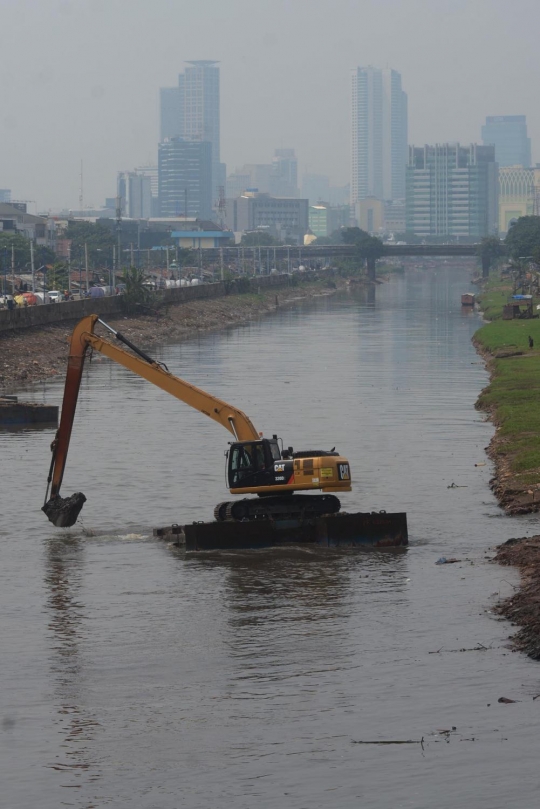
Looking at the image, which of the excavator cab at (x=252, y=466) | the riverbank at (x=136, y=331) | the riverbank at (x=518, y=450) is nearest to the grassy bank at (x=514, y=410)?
the riverbank at (x=518, y=450)

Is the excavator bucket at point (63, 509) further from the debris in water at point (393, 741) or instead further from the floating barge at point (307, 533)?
the debris in water at point (393, 741)

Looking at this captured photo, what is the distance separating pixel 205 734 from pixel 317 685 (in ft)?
8.76

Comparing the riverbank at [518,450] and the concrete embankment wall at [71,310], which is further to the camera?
the concrete embankment wall at [71,310]

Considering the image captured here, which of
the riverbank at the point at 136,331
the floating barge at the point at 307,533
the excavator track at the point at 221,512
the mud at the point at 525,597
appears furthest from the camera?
the riverbank at the point at 136,331

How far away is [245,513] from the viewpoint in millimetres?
31734

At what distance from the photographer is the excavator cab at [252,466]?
101 feet

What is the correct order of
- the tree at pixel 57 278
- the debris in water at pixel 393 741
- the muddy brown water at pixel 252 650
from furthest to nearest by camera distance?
the tree at pixel 57 278, the debris in water at pixel 393 741, the muddy brown water at pixel 252 650

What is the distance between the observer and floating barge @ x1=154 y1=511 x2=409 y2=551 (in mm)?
31344

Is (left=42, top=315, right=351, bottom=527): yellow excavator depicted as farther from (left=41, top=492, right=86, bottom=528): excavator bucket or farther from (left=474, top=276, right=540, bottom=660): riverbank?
(left=474, top=276, right=540, bottom=660): riverbank

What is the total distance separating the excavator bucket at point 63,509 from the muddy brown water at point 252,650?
1.56 feet

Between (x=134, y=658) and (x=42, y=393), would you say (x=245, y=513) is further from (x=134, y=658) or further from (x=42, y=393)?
(x=42, y=393)

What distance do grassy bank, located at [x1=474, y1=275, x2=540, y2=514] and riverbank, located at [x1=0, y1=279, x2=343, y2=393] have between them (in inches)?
941

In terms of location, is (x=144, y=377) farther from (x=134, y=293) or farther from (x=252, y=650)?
(x=134, y=293)

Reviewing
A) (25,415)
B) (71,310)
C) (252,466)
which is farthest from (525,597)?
(71,310)
